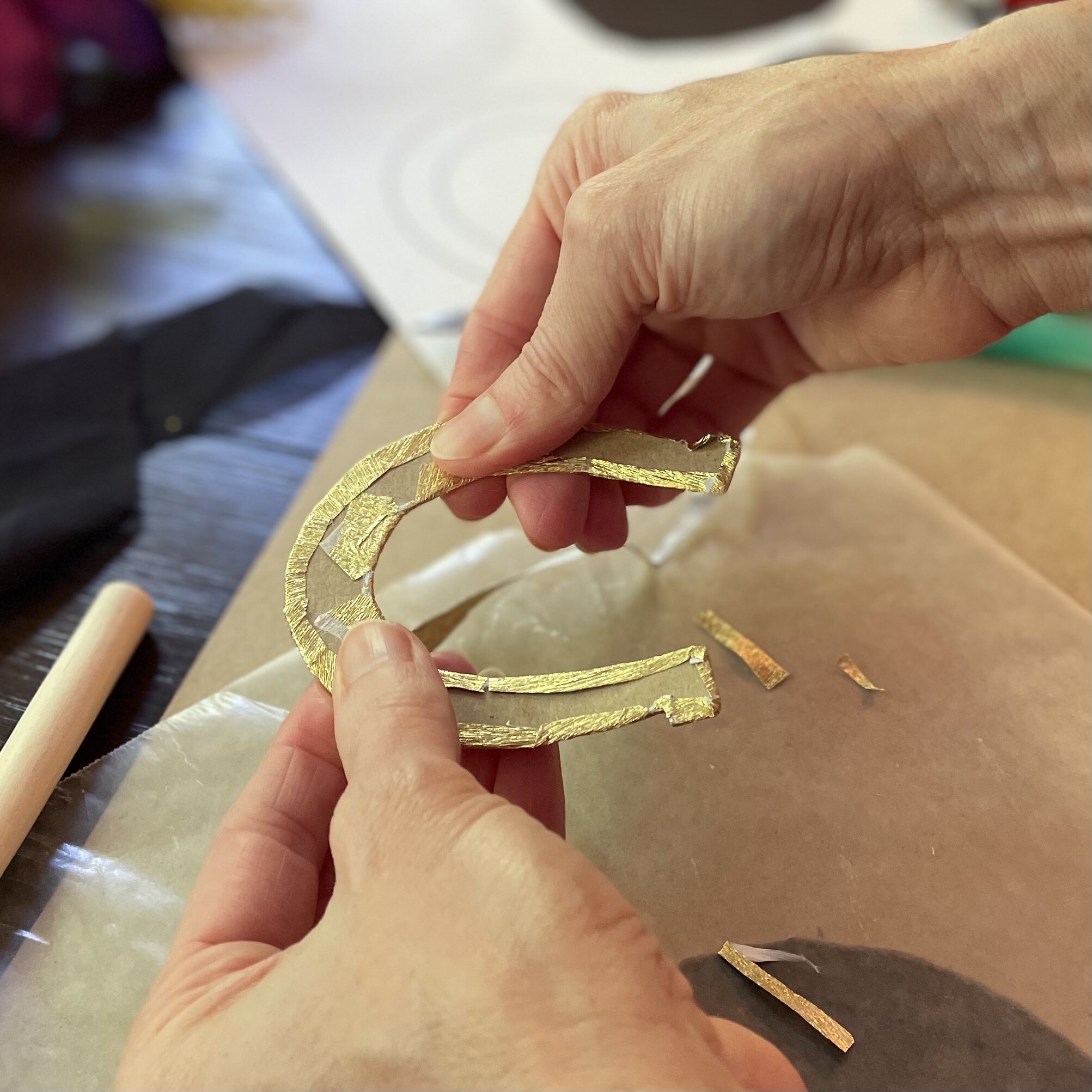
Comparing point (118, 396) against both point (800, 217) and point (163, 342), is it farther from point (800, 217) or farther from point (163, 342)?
point (800, 217)

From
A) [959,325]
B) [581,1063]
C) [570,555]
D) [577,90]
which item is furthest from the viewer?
[577,90]

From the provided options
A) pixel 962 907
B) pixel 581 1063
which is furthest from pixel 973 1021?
pixel 581 1063

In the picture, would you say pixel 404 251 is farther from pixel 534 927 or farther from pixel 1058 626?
pixel 534 927

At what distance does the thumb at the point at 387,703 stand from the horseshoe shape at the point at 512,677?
12 centimetres

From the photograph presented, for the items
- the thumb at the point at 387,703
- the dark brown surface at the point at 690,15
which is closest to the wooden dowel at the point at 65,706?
the thumb at the point at 387,703

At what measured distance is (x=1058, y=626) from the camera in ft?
4.09

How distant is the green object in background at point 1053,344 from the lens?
1578 mm

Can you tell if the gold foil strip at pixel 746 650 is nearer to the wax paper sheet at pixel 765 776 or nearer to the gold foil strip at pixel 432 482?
the wax paper sheet at pixel 765 776

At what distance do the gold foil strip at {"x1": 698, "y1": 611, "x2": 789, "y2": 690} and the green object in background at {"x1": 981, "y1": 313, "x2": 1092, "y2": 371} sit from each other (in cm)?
72

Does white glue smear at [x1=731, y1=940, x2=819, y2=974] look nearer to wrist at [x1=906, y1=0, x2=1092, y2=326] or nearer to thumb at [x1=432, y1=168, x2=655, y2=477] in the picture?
thumb at [x1=432, y1=168, x2=655, y2=477]

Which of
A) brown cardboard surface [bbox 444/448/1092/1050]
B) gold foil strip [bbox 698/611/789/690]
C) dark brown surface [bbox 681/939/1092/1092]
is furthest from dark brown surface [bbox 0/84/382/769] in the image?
dark brown surface [bbox 681/939/1092/1092]

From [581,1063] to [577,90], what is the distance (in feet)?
7.01

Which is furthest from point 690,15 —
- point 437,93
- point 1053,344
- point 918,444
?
point 918,444

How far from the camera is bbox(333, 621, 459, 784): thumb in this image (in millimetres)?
785
